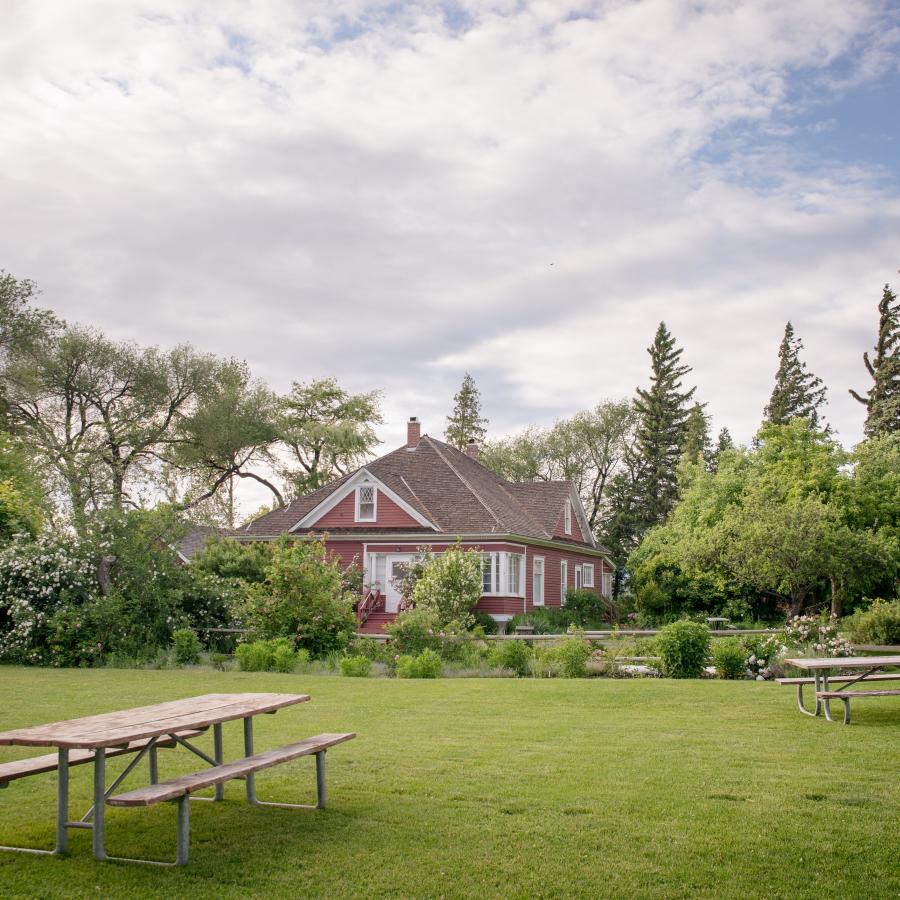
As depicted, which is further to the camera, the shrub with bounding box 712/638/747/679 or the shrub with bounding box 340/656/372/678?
the shrub with bounding box 340/656/372/678

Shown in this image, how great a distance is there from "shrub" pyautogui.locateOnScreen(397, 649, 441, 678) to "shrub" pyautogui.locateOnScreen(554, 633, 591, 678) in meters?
2.28

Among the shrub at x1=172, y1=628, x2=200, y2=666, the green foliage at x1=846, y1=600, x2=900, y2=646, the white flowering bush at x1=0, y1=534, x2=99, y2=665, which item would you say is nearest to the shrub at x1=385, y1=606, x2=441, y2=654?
the shrub at x1=172, y1=628, x2=200, y2=666

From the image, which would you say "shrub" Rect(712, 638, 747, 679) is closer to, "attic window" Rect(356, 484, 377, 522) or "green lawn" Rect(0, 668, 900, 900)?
"green lawn" Rect(0, 668, 900, 900)

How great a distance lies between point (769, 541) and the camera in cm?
2612

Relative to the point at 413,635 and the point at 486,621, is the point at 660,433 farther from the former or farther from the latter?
the point at 413,635

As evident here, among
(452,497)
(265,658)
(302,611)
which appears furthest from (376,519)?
(265,658)

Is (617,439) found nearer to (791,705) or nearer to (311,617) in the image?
(311,617)

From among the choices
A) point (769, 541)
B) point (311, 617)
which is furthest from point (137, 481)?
point (769, 541)

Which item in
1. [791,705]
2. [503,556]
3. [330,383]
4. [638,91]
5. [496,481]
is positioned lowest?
[791,705]

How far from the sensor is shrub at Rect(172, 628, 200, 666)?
20.3 metres

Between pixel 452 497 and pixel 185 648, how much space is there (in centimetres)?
1584

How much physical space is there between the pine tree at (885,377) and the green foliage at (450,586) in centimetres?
2181

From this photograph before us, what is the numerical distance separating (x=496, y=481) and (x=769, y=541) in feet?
53.0

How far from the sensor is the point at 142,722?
633 centimetres
